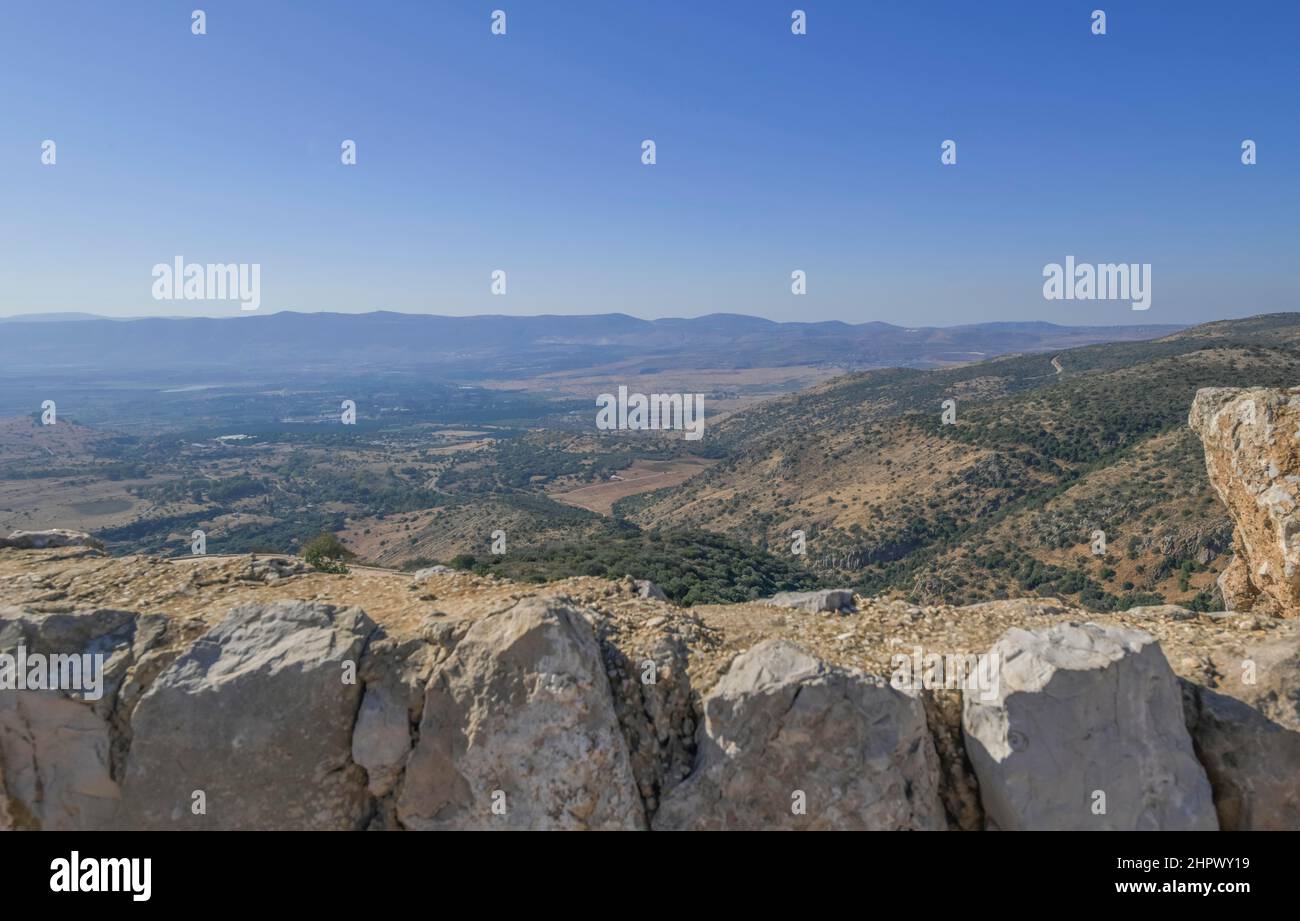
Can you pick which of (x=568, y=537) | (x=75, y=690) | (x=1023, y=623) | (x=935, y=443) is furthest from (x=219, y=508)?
(x=1023, y=623)

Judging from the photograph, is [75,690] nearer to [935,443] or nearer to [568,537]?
[568,537]

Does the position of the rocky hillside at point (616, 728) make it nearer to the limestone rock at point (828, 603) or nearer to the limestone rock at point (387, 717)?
the limestone rock at point (387, 717)

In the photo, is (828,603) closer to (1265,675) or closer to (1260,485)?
(1265,675)

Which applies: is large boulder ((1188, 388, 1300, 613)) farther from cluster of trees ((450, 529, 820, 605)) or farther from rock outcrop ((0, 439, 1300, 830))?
cluster of trees ((450, 529, 820, 605))

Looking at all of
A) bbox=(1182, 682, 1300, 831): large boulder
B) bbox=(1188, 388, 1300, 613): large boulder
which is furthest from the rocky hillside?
bbox=(1188, 388, 1300, 613): large boulder

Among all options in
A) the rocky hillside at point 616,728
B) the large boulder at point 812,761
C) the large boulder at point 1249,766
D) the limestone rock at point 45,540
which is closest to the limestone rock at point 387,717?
the rocky hillside at point 616,728
